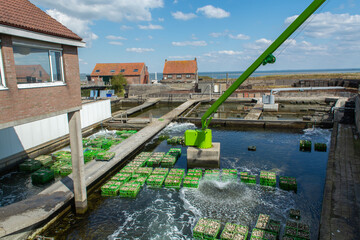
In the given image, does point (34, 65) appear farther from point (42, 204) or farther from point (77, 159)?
point (42, 204)

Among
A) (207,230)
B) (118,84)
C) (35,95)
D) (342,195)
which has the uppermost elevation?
(35,95)

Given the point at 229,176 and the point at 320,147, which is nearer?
the point at 229,176

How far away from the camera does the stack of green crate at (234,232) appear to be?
970 cm

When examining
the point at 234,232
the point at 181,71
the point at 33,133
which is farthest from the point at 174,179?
the point at 181,71

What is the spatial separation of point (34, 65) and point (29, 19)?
1.53m

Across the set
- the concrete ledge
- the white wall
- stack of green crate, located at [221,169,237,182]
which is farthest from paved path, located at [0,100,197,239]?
stack of green crate, located at [221,169,237,182]

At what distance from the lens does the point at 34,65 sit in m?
8.87

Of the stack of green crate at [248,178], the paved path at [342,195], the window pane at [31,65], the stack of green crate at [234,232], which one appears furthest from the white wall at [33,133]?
the paved path at [342,195]

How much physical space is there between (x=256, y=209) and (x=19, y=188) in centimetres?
1367

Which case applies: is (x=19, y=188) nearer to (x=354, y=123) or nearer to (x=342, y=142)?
(x=342, y=142)

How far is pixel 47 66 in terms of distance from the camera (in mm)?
9391

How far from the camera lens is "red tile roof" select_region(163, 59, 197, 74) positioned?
3039 inches

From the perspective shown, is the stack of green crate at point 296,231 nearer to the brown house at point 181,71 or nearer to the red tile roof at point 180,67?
the brown house at point 181,71

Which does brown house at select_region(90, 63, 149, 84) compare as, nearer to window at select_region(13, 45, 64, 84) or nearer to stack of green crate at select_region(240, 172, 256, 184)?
stack of green crate at select_region(240, 172, 256, 184)
